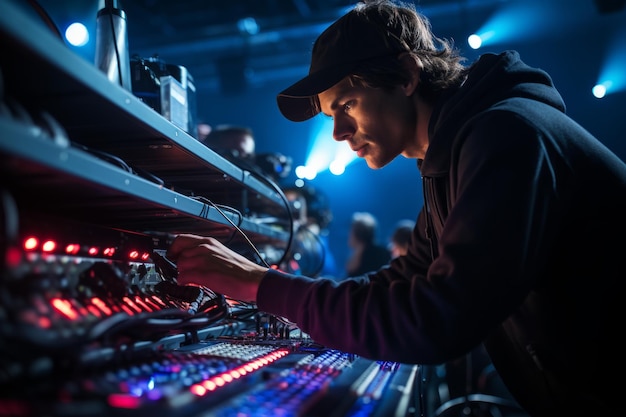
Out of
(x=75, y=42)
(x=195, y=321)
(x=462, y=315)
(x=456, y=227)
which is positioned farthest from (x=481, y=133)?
(x=75, y=42)

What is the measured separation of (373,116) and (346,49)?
7.7 inches

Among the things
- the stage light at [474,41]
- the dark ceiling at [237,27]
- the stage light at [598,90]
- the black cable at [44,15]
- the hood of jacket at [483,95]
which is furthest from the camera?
the dark ceiling at [237,27]

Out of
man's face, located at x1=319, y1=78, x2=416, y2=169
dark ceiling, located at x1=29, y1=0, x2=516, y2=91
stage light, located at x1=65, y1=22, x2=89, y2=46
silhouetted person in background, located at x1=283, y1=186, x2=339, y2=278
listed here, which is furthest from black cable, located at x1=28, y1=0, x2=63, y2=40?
dark ceiling, located at x1=29, y1=0, x2=516, y2=91

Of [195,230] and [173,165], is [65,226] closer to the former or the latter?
[173,165]

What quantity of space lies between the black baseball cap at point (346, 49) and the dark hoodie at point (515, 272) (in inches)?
10.5

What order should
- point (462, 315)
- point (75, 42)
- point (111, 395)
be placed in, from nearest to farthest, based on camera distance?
point (111, 395) → point (462, 315) → point (75, 42)

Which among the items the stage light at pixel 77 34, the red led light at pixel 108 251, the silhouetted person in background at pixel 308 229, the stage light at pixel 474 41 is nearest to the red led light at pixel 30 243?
the red led light at pixel 108 251

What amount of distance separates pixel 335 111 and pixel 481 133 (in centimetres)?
55

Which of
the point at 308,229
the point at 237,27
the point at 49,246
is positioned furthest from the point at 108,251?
the point at 237,27

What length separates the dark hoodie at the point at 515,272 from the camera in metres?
0.75

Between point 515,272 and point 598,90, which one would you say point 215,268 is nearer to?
point 515,272

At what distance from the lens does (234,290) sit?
37.6 inches

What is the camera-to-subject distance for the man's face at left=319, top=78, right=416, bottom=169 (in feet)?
4.08

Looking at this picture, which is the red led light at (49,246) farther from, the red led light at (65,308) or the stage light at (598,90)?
the stage light at (598,90)
